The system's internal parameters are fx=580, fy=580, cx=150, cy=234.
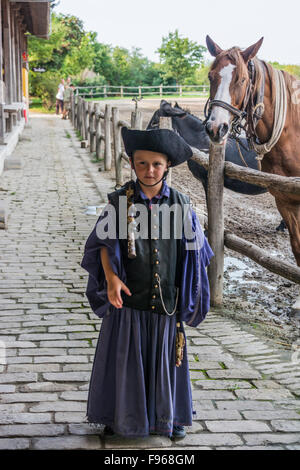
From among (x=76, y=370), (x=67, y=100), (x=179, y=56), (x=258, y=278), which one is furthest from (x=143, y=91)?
(x=76, y=370)

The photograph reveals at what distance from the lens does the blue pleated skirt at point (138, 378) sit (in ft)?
8.77

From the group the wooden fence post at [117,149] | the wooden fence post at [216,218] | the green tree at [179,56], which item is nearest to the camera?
the wooden fence post at [216,218]

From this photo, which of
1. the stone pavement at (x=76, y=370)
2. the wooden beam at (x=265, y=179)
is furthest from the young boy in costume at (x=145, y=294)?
the wooden beam at (x=265, y=179)

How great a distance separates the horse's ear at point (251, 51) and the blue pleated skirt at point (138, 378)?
317 cm

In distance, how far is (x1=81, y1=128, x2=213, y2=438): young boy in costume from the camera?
2668mm

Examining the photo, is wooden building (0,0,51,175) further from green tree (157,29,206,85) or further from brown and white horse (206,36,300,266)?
green tree (157,29,206,85)

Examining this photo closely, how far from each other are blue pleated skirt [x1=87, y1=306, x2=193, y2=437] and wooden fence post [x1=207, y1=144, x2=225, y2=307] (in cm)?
219

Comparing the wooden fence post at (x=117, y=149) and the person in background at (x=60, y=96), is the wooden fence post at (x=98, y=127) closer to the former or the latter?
the wooden fence post at (x=117, y=149)

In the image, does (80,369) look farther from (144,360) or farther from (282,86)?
(282,86)

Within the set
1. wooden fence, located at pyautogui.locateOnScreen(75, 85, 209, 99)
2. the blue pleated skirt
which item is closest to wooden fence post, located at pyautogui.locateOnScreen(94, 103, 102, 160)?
the blue pleated skirt

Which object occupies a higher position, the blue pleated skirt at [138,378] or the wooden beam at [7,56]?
the wooden beam at [7,56]

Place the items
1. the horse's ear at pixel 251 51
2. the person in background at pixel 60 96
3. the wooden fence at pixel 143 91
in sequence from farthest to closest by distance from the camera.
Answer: the wooden fence at pixel 143 91
the person in background at pixel 60 96
the horse's ear at pixel 251 51

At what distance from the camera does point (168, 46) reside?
47562 millimetres

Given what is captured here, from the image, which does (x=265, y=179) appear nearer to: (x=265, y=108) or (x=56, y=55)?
(x=265, y=108)
